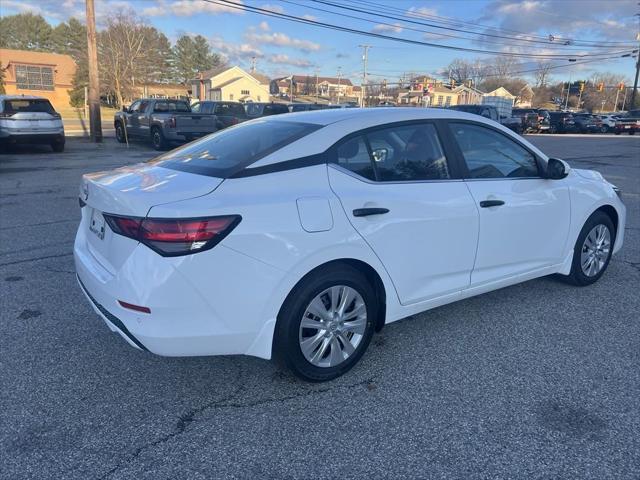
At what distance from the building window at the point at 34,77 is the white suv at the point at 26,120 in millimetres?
45368

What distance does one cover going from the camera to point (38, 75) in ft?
177

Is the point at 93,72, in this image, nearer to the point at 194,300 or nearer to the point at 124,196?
the point at 124,196

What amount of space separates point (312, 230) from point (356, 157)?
0.65 m

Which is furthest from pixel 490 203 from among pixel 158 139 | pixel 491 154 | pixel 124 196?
pixel 158 139

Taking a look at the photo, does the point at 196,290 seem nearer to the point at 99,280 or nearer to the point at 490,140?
the point at 99,280

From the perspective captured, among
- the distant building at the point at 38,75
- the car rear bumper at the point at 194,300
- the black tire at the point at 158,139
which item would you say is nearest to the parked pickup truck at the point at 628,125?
the black tire at the point at 158,139

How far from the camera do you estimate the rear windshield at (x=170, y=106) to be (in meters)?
18.4

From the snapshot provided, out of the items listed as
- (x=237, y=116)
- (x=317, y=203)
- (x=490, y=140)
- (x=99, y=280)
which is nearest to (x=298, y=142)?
(x=317, y=203)

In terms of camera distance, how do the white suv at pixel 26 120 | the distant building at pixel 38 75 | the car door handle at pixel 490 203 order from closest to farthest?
the car door handle at pixel 490 203 → the white suv at pixel 26 120 → the distant building at pixel 38 75

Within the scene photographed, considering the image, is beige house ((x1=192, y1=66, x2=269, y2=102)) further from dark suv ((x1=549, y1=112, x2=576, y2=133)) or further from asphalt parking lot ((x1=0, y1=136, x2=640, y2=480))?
asphalt parking lot ((x1=0, y1=136, x2=640, y2=480))

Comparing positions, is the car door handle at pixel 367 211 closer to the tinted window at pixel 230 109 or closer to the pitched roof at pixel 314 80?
the tinted window at pixel 230 109

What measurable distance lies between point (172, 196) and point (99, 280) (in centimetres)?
69

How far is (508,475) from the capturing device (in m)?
2.35

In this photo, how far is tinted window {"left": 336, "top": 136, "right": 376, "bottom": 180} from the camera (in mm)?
3064
